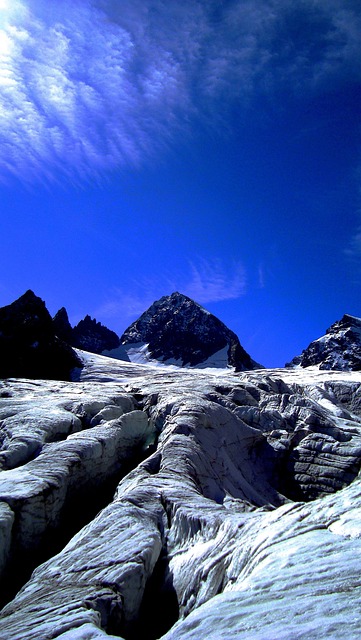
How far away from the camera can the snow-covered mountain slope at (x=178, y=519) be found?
40.9 ft

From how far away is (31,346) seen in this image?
4262 inches

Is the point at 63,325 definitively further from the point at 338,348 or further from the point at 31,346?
the point at 338,348

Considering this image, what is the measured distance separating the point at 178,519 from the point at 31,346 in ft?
310

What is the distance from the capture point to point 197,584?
54.2ft

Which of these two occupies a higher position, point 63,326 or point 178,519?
point 63,326

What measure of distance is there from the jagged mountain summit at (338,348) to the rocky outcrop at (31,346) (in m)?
77.5

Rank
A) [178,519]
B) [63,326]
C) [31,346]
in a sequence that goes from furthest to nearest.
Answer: [63,326]
[31,346]
[178,519]

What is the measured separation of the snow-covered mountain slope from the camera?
12.5 metres

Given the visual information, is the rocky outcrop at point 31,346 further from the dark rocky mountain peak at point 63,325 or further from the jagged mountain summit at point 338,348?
the jagged mountain summit at point 338,348

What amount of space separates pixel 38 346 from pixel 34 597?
97.2 m

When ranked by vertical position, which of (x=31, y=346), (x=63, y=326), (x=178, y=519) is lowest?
(x=178, y=519)

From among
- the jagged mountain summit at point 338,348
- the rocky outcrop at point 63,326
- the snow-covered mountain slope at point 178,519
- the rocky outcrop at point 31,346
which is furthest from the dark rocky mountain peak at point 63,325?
the snow-covered mountain slope at point 178,519

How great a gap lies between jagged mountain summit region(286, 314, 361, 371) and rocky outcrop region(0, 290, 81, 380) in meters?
77.5

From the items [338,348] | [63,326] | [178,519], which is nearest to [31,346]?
[63,326]
